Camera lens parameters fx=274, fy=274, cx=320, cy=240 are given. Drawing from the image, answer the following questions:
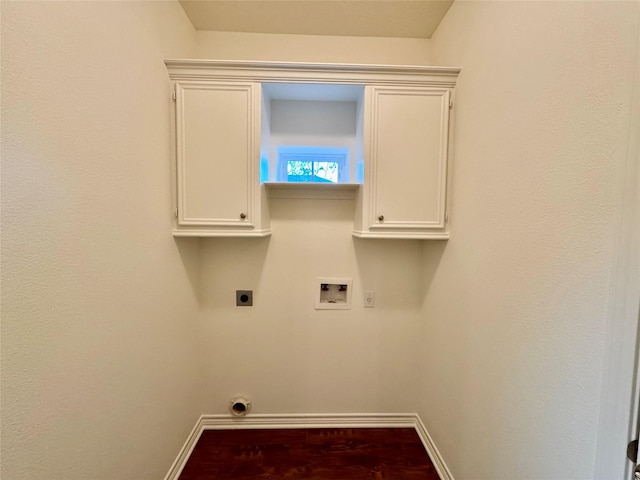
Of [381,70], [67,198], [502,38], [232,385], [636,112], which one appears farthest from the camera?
[232,385]

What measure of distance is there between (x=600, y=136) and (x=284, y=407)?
2.13 m

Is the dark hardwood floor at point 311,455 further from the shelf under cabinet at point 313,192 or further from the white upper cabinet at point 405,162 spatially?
the shelf under cabinet at point 313,192

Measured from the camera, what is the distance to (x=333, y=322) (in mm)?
1916

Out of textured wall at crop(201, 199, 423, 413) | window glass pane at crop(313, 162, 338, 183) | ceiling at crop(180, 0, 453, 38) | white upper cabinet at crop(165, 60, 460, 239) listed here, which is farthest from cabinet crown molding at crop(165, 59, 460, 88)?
textured wall at crop(201, 199, 423, 413)

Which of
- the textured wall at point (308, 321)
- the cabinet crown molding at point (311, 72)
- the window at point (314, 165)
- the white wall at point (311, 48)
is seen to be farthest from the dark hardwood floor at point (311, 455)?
the white wall at point (311, 48)

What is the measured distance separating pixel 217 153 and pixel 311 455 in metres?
1.89

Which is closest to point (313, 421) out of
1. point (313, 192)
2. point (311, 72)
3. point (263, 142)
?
point (313, 192)

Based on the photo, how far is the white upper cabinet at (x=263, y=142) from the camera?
4.85ft

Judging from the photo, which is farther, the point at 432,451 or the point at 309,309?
the point at 309,309

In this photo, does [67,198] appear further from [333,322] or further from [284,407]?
[284,407]

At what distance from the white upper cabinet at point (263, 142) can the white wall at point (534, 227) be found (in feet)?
0.49

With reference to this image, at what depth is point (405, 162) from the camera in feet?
5.07

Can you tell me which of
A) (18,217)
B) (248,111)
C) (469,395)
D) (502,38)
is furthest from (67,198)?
(469,395)

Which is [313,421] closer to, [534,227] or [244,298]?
[244,298]
